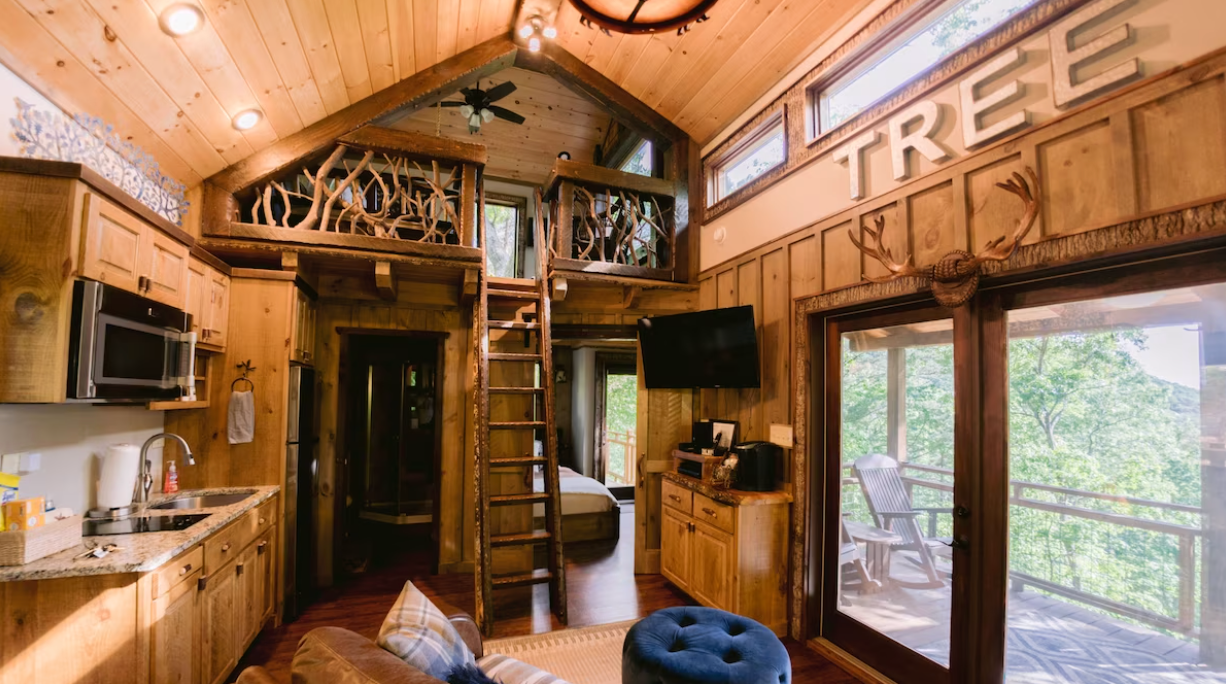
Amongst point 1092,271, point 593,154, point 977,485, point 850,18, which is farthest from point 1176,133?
point 593,154

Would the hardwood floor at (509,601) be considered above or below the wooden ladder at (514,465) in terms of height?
below

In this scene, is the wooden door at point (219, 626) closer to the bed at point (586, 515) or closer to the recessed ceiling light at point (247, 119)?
the recessed ceiling light at point (247, 119)

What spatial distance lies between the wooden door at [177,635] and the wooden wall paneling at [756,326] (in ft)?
10.6

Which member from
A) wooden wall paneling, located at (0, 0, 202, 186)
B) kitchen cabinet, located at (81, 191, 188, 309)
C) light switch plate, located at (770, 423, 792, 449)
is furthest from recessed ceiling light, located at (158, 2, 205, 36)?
light switch plate, located at (770, 423, 792, 449)

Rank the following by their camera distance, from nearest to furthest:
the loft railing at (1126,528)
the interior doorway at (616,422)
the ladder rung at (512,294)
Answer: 1. the loft railing at (1126,528)
2. the ladder rung at (512,294)
3. the interior doorway at (616,422)

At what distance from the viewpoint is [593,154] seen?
6.87 metres

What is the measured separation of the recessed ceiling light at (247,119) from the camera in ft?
10.4

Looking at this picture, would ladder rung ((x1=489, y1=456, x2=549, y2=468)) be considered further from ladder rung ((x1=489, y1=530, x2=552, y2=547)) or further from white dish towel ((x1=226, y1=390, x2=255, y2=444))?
white dish towel ((x1=226, y1=390, x2=255, y2=444))

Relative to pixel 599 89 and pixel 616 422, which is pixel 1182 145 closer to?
pixel 599 89

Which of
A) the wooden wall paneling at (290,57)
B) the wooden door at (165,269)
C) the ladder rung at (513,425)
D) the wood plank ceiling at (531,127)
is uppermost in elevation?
the wood plank ceiling at (531,127)

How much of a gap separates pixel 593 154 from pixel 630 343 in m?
2.61

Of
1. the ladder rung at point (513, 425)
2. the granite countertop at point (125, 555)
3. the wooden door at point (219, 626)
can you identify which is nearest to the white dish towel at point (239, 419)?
the granite countertop at point (125, 555)

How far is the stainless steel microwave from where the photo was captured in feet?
6.59

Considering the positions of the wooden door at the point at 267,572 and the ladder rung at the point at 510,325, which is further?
the ladder rung at the point at 510,325
